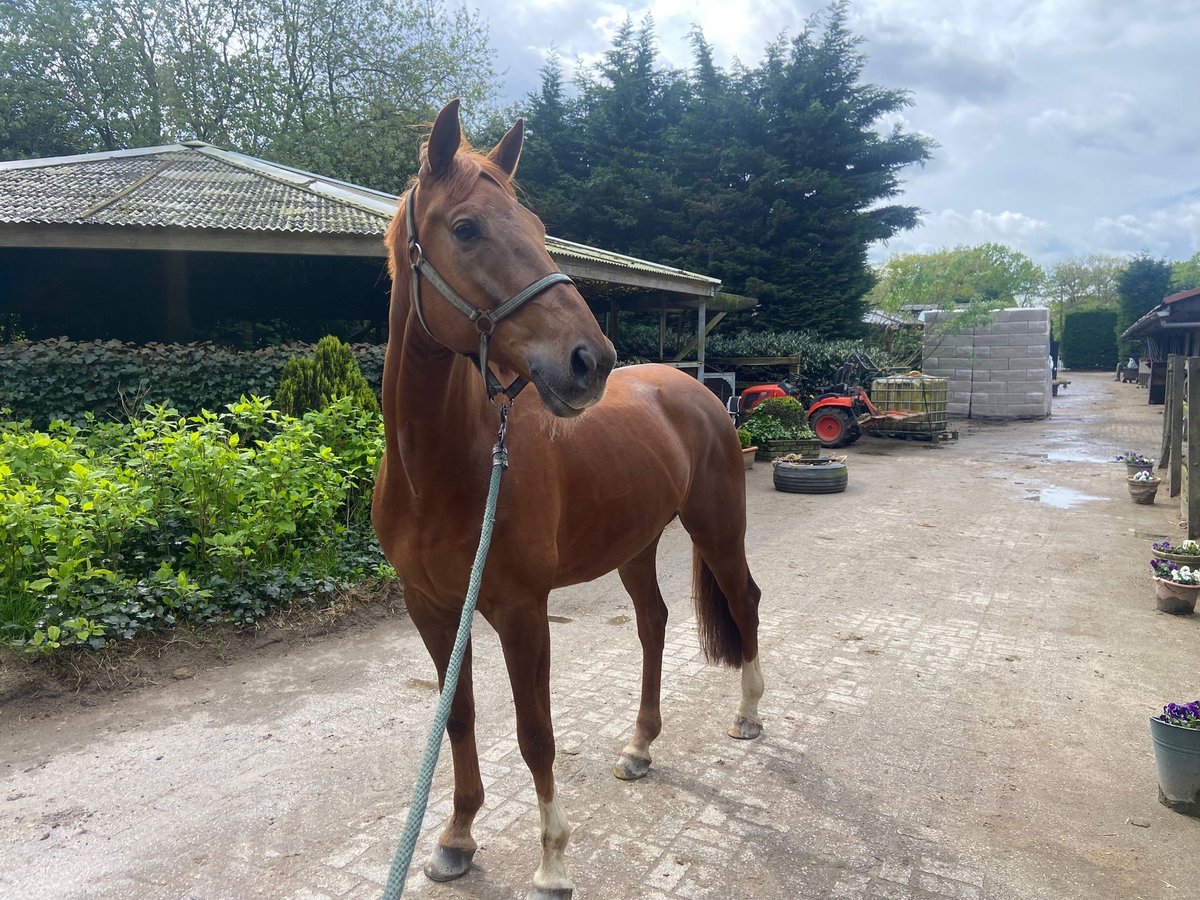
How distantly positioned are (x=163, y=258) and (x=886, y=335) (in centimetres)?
1836

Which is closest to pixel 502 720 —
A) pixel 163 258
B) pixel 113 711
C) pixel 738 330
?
pixel 113 711

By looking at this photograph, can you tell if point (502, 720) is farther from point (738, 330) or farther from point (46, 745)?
point (738, 330)

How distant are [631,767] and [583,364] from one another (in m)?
1.95

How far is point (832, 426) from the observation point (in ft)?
45.0

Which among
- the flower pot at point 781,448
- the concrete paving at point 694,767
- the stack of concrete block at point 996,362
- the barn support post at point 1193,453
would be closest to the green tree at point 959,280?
the stack of concrete block at point 996,362

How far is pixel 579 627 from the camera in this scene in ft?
14.8

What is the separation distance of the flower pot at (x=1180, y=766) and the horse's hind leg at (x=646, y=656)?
1.84m

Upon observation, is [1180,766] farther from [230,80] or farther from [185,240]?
[230,80]

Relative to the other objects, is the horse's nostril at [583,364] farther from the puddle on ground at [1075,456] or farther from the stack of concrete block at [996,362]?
the stack of concrete block at [996,362]

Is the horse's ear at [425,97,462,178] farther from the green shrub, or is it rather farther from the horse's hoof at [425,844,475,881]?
the green shrub

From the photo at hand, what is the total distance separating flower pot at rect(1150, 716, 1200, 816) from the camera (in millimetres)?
2506

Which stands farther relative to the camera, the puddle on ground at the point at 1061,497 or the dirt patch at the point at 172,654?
the puddle on ground at the point at 1061,497

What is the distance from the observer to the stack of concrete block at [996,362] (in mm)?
18500

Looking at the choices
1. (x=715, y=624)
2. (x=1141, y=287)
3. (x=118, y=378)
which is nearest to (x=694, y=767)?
(x=715, y=624)
